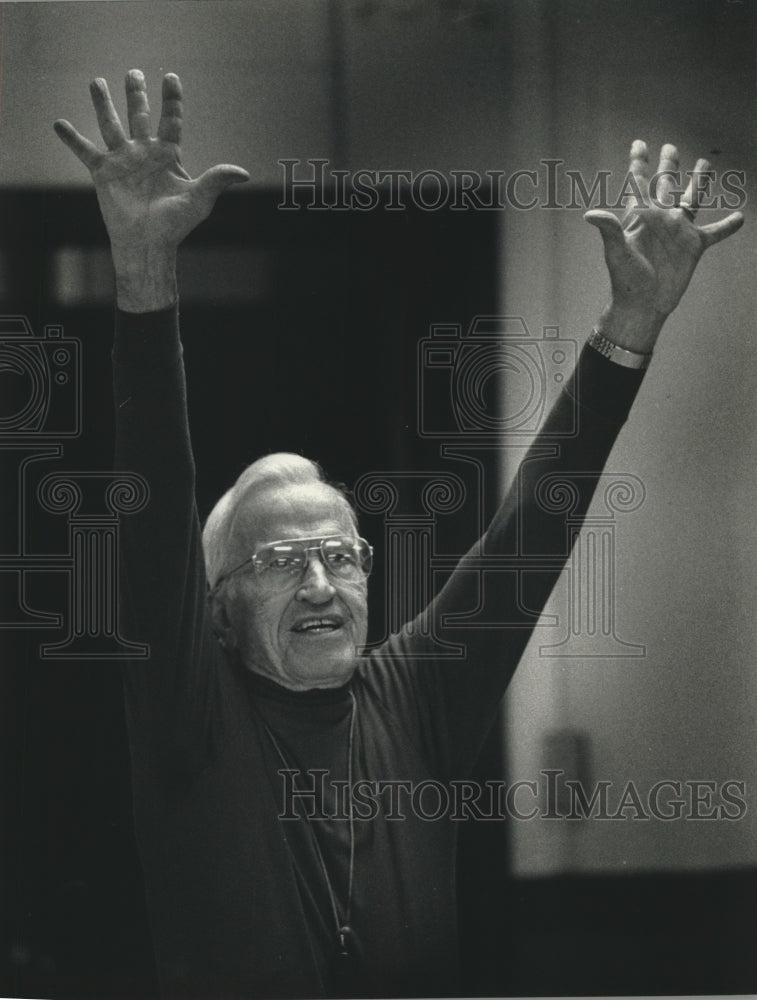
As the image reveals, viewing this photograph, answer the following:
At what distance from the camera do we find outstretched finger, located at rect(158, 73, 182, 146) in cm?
264

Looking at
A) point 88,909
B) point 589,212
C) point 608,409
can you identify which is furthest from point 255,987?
point 589,212

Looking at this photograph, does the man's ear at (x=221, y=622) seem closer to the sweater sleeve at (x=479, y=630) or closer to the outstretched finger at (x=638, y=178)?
the sweater sleeve at (x=479, y=630)

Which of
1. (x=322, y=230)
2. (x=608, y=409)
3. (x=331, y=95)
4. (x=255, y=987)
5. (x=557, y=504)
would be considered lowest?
(x=255, y=987)

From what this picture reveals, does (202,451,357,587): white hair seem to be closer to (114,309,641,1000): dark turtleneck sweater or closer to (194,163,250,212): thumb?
(114,309,641,1000): dark turtleneck sweater

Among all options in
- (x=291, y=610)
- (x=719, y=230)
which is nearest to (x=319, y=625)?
(x=291, y=610)

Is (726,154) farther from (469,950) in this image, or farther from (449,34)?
(469,950)

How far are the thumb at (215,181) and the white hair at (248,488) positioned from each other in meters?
0.57

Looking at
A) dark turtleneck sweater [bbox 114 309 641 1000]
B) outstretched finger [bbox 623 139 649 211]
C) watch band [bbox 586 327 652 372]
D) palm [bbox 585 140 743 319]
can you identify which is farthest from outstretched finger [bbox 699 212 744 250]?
dark turtleneck sweater [bbox 114 309 641 1000]

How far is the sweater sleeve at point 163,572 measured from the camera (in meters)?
2.60

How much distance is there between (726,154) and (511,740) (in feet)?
4.52

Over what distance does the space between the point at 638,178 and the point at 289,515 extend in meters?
1.07

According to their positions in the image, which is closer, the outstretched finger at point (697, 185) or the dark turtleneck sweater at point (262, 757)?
the dark turtleneck sweater at point (262, 757)

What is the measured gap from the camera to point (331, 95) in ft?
9.00

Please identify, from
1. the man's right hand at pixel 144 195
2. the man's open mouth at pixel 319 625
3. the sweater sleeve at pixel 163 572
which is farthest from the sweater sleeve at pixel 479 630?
the man's right hand at pixel 144 195
